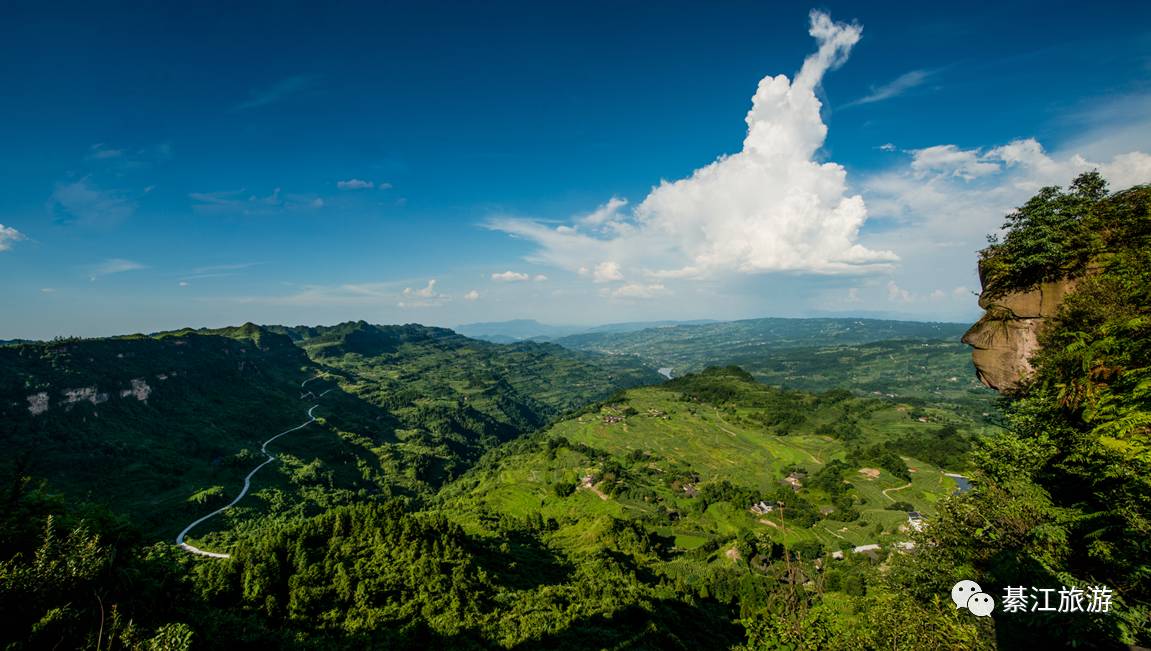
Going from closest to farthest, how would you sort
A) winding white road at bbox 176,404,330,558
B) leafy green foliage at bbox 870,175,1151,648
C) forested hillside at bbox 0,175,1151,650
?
forested hillside at bbox 0,175,1151,650, leafy green foliage at bbox 870,175,1151,648, winding white road at bbox 176,404,330,558

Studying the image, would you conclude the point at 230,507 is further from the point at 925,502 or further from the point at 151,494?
the point at 925,502

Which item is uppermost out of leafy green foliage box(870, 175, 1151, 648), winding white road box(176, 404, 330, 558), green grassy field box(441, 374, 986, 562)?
leafy green foliage box(870, 175, 1151, 648)

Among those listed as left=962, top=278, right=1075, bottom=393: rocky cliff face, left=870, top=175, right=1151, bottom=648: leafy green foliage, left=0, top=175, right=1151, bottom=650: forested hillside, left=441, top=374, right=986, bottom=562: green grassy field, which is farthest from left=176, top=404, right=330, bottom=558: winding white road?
left=962, top=278, right=1075, bottom=393: rocky cliff face

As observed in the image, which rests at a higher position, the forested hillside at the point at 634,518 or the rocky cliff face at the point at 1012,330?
the rocky cliff face at the point at 1012,330

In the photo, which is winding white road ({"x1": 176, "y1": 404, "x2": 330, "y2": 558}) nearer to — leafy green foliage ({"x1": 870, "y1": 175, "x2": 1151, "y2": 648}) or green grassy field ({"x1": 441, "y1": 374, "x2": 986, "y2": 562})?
green grassy field ({"x1": 441, "y1": 374, "x2": 986, "y2": 562})

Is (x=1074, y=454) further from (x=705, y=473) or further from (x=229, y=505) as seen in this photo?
(x=229, y=505)

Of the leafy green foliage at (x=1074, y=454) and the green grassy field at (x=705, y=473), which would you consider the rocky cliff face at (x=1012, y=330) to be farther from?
the green grassy field at (x=705, y=473)

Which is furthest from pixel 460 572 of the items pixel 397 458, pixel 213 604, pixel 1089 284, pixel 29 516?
pixel 397 458

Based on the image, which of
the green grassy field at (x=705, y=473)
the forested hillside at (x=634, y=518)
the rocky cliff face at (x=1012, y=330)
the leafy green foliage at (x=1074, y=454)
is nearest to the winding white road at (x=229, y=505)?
the forested hillside at (x=634, y=518)
